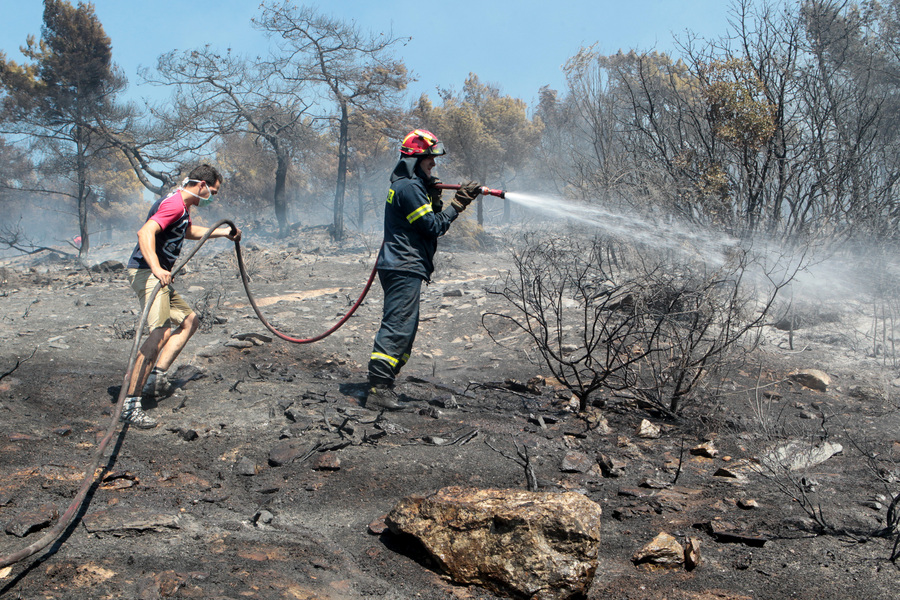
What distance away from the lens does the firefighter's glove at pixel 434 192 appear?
400 cm

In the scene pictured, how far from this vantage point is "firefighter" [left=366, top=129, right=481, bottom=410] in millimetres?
3828

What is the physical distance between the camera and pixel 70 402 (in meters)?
3.52

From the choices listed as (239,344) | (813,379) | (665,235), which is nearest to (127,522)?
(239,344)

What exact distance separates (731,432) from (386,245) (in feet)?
8.45

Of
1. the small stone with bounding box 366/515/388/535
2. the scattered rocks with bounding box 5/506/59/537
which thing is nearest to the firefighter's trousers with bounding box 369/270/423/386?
the small stone with bounding box 366/515/388/535

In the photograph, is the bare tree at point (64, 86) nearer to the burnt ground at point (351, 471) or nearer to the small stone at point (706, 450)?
the burnt ground at point (351, 471)

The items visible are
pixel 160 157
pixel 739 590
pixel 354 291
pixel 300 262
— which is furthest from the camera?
pixel 160 157

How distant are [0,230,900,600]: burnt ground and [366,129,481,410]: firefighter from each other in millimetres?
319

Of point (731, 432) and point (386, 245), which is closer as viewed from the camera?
point (731, 432)

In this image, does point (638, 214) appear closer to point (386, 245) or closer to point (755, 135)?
point (755, 135)

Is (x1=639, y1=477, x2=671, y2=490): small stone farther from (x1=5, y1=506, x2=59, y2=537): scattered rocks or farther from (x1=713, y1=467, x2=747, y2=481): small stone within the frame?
(x1=5, y1=506, x2=59, y2=537): scattered rocks

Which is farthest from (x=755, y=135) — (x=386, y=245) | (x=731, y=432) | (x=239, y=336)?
(x=239, y=336)

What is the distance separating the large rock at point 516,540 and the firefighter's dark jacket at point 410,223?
2.04 metres

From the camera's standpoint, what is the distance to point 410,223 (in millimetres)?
3898
